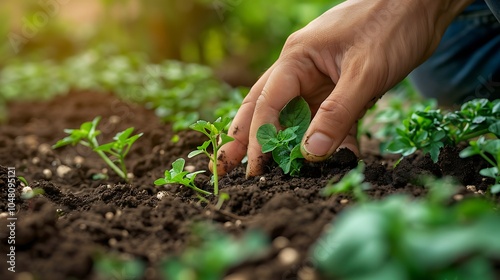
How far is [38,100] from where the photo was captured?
12.5ft

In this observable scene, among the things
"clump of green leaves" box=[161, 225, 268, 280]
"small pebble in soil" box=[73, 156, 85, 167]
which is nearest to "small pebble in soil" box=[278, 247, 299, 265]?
"clump of green leaves" box=[161, 225, 268, 280]

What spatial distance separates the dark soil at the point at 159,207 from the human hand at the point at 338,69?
0.10m

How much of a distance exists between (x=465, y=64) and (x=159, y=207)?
1.96 meters

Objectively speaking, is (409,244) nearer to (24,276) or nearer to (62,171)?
(24,276)

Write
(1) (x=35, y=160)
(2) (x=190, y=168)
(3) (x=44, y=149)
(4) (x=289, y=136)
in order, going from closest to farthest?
(4) (x=289, y=136)
(2) (x=190, y=168)
(1) (x=35, y=160)
(3) (x=44, y=149)

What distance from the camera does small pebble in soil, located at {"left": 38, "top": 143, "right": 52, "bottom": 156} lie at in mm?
2432

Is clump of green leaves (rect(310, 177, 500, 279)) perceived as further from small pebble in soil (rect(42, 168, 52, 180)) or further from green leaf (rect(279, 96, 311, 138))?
small pebble in soil (rect(42, 168, 52, 180))

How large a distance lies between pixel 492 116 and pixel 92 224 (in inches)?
44.1

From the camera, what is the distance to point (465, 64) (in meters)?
2.76

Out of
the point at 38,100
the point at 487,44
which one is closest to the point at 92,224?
the point at 487,44

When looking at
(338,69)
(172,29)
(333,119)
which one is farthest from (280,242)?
(172,29)

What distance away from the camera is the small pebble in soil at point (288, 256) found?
882 mm

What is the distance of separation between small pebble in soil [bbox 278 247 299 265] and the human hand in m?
0.61

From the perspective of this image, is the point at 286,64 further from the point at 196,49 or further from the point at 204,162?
the point at 196,49
